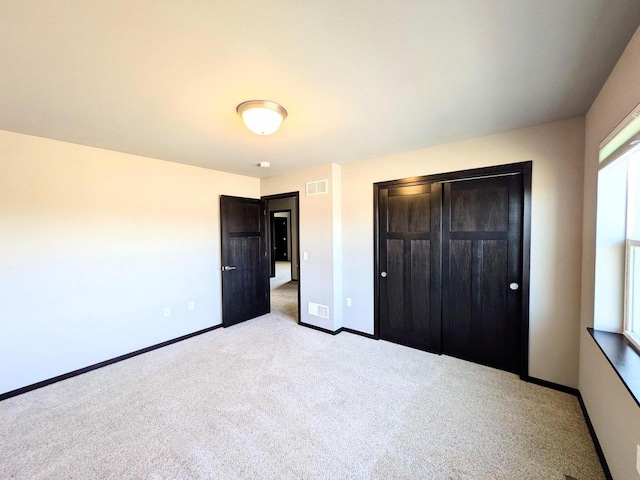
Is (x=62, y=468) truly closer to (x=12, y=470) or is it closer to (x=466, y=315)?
(x=12, y=470)

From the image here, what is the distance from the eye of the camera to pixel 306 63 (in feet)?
4.98

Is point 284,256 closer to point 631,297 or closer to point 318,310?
point 318,310

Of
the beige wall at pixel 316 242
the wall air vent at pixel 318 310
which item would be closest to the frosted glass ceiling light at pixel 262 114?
the beige wall at pixel 316 242

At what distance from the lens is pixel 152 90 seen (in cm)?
177

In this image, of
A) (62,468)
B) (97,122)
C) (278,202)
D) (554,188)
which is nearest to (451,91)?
(554,188)

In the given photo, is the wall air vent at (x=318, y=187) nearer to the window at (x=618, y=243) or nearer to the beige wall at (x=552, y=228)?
the beige wall at (x=552, y=228)

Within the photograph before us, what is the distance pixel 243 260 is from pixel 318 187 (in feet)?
5.60

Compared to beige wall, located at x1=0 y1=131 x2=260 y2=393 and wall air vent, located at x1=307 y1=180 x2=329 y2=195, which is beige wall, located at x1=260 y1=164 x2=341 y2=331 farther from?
beige wall, located at x1=0 y1=131 x2=260 y2=393

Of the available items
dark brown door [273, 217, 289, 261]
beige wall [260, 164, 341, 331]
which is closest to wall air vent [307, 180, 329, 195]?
beige wall [260, 164, 341, 331]

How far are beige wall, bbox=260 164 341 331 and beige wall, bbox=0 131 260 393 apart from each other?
1.42m

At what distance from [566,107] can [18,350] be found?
16.9 feet

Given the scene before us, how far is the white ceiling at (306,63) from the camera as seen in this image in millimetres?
1165

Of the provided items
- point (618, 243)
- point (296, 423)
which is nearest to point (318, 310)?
point (296, 423)

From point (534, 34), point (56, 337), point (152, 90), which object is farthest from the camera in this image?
point (56, 337)
